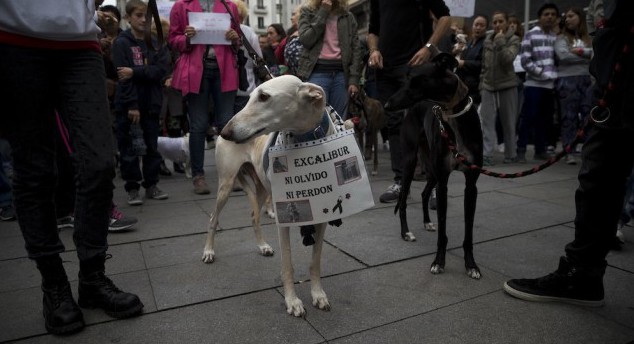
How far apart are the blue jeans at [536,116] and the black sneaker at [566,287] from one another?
557 cm

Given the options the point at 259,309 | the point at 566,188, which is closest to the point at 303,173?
the point at 259,309

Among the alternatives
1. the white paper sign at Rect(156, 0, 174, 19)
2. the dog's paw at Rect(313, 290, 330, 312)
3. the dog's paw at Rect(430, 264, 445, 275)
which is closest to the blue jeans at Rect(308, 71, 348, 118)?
the dog's paw at Rect(430, 264, 445, 275)

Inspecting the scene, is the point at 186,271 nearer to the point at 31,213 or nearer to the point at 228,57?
the point at 31,213

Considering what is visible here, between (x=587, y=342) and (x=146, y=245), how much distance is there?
10.1 feet

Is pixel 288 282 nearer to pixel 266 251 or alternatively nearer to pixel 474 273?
pixel 266 251

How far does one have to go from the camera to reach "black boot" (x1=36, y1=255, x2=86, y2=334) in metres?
2.17

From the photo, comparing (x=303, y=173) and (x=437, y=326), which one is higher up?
(x=303, y=173)

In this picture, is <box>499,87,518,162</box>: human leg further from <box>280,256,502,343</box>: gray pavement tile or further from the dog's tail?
the dog's tail

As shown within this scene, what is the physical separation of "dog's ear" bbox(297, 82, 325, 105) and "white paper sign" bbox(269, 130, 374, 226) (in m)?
0.22

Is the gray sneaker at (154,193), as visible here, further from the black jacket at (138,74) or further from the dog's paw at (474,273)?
the dog's paw at (474,273)

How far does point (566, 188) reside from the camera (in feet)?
17.3

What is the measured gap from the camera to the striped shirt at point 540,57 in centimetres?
713

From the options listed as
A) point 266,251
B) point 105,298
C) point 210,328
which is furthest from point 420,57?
point 105,298

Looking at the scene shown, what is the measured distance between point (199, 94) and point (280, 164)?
3.02 metres
